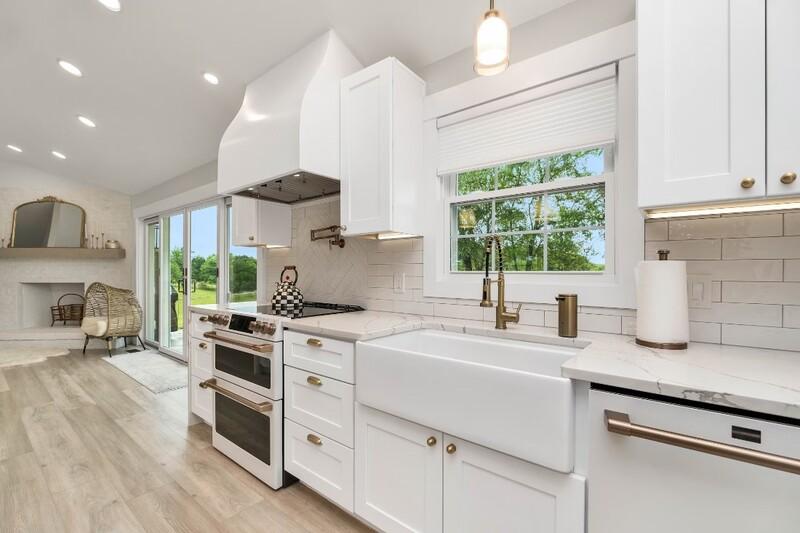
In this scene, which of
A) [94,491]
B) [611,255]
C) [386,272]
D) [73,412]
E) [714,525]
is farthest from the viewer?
[73,412]

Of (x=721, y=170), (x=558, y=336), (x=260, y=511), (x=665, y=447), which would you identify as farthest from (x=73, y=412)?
(x=721, y=170)

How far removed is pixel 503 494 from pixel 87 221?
766 cm

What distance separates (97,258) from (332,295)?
564cm

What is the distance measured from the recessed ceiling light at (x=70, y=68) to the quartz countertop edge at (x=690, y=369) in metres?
3.57

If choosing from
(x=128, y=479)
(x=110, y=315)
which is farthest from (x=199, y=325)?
(x=110, y=315)

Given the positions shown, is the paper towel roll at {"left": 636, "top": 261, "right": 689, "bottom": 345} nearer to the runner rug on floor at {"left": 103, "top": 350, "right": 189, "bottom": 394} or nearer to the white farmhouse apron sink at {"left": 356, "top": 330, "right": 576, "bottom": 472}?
the white farmhouse apron sink at {"left": 356, "top": 330, "right": 576, "bottom": 472}

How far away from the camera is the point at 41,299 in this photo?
637 centimetres

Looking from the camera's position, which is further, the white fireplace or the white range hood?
the white fireplace

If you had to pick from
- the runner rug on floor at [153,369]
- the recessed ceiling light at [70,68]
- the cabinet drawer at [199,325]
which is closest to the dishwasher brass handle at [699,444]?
the cabinet drawer at [199,325]

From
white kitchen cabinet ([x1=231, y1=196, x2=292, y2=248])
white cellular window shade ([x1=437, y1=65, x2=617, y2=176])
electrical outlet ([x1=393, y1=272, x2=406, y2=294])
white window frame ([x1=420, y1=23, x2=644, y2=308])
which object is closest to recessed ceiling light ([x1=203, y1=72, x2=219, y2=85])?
white kitchen cabinet ([x1=231, y1=196, x2=292, y2=248])

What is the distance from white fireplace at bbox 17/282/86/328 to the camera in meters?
6.10

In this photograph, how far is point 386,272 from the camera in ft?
8.18

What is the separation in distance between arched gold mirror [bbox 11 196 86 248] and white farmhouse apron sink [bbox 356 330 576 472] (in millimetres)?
6990

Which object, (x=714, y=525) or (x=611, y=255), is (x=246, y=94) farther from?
(x=714, y=525)
